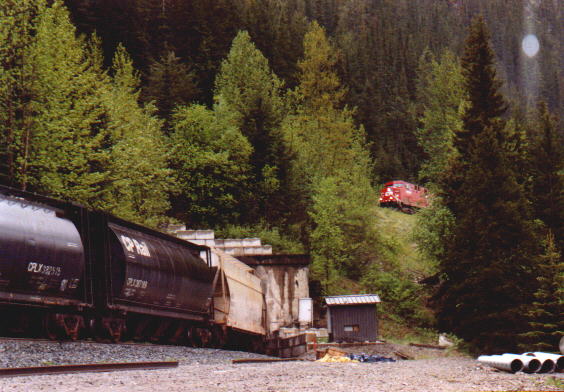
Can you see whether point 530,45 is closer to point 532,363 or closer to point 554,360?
point 554,360

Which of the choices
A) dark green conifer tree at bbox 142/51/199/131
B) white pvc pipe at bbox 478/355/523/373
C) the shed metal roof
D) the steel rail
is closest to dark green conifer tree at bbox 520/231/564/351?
white pvc pipe at bbox 478/355/523/373

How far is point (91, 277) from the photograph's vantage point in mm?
15047

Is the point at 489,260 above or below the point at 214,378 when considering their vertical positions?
above

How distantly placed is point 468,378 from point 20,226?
30.3 feet

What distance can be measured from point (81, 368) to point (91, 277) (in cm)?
443

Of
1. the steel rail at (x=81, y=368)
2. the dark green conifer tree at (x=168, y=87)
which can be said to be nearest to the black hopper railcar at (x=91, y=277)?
the steel rail at (x=81, y=368)

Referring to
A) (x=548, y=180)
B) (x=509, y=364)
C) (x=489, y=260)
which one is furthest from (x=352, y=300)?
(x=509, y=364)

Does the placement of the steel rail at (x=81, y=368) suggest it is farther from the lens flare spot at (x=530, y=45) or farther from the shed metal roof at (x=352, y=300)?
the lens flare spot at (x=530, y=45)

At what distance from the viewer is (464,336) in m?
23.4

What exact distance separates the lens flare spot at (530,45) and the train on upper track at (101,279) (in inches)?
7252

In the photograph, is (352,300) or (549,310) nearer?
(549,310)

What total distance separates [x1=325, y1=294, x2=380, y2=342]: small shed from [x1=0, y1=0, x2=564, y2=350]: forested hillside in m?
4.43

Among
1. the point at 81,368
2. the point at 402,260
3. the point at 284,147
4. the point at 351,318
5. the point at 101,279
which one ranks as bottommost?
the point at 81,368

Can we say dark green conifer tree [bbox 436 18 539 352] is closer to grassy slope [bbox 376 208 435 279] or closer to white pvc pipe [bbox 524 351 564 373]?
white pvc pipe [bbox 524 351 564 373]
